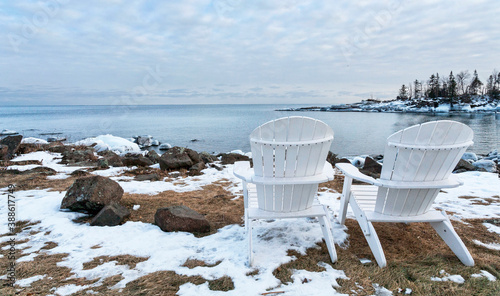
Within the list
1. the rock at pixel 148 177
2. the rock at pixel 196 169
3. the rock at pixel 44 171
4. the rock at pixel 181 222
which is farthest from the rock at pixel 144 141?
the rock at pixel 181 222

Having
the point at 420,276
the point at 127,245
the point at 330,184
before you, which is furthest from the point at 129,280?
the point at 330,184

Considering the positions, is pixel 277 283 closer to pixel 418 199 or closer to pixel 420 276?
pixel 420 276

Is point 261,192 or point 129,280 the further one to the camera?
point 261,192

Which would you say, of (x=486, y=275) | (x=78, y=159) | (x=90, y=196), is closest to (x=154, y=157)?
(x=78, y=159)

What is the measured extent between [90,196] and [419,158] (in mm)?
4125

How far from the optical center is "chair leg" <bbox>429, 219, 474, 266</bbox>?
2.57 m

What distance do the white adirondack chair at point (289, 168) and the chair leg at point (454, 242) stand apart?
1192 millimetres

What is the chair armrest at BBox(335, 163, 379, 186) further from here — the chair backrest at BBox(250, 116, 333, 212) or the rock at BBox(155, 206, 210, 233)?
the rock at BBox(155, 206, 210, 233)

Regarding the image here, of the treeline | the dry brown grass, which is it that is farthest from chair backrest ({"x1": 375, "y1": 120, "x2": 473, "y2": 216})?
the treeline

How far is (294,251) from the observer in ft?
9.30

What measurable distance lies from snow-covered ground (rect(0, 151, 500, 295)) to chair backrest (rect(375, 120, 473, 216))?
696 mm

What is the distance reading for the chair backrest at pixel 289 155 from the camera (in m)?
2.54

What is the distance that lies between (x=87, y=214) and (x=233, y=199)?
2252 millimetres

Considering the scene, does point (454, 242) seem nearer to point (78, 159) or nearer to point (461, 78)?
point (78, 159)
